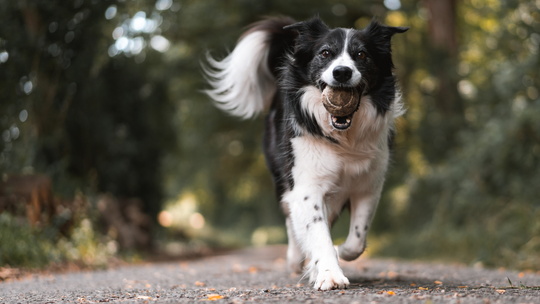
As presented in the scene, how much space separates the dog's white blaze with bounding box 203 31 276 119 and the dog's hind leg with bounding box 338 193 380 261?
1.52 m

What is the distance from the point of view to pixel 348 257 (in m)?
3.86

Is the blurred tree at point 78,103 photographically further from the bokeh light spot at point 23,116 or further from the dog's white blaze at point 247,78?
the dog's white blaze at point 247,78

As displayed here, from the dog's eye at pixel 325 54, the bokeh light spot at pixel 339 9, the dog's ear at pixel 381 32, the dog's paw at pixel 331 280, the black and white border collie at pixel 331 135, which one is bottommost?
the dog's paw at pixel 331 280

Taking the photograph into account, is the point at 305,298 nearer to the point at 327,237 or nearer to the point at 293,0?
the point at 327,237

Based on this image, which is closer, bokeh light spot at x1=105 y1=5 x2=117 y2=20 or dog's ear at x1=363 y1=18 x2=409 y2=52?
dog's ear at x1=363 y1=18 x2=409 y2=52

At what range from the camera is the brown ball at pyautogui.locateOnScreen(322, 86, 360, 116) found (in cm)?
336

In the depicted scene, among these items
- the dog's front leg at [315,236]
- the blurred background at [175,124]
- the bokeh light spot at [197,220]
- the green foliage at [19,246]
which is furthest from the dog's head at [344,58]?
the bokeh light spot at [197,220]

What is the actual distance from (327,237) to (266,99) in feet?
6.48

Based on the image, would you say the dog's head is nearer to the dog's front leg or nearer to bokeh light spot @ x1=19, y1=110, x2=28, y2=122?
the dog's front leg

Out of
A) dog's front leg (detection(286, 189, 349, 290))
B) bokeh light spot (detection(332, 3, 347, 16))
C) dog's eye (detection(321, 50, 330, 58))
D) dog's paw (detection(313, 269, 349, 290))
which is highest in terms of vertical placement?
bokeh light spot (detection(332, 3, 347, 16))

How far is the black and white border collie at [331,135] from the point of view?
3.43 m

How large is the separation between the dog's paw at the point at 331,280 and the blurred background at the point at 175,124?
9.05ft

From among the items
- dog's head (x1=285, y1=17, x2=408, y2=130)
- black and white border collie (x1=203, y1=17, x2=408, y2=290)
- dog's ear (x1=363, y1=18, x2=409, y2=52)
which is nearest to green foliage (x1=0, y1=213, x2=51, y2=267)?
black and white border collie (x1=203, y1=17, x2=408, y2=290)

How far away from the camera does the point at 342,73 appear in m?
3.25
